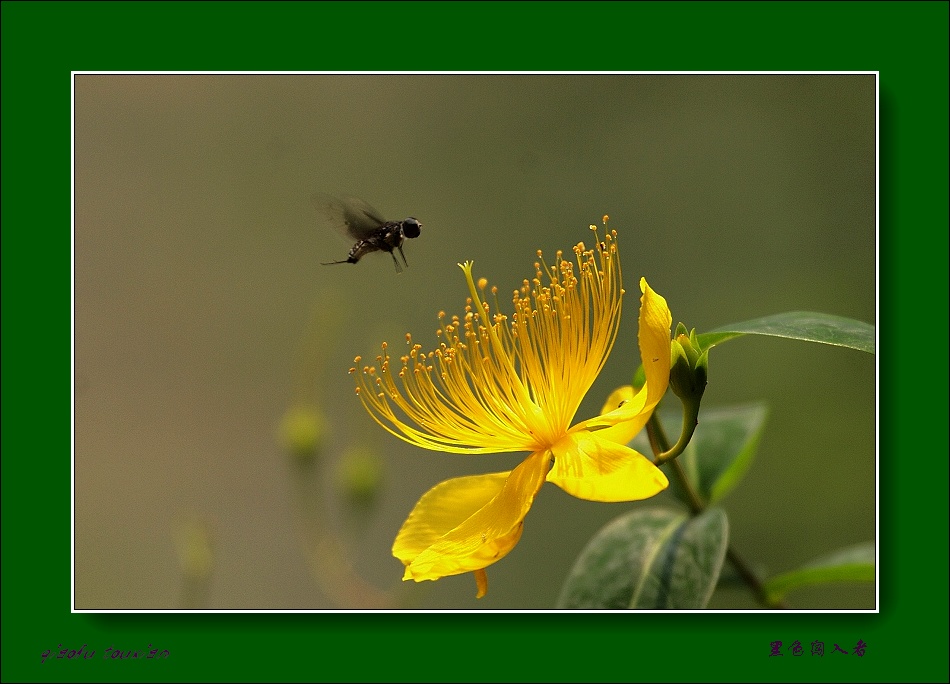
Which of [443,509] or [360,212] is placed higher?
[360,212]

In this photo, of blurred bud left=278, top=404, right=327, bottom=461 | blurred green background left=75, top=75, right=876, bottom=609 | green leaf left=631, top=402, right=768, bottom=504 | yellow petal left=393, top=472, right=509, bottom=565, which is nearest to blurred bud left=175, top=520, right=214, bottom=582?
blurred green background left=75, top=75, right=876, bottom=609

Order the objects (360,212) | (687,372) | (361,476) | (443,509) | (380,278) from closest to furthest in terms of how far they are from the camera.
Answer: (687,372) < (443,509) < (360,212) < (361,476) < (380,278)

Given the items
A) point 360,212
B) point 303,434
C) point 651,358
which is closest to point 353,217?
point 360,212

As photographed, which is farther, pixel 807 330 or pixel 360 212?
pixel 360 212

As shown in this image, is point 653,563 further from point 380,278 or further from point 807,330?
point 380,278

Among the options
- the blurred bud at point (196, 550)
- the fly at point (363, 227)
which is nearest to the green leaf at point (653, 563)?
the fly at point (363, 227)

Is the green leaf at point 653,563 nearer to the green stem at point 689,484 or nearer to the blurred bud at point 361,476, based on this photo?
the green stem at point 689,484

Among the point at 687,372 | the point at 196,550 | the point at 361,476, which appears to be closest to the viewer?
the point at 687,372

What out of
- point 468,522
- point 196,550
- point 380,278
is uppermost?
point 380,278
